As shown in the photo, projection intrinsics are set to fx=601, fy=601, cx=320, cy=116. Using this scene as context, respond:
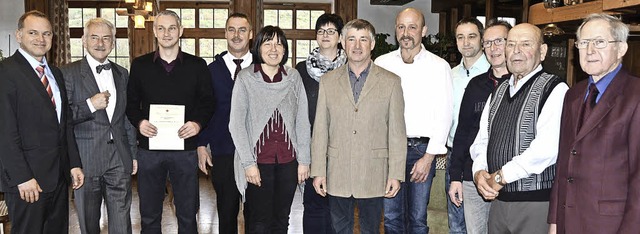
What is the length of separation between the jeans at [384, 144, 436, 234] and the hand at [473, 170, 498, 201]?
67cm

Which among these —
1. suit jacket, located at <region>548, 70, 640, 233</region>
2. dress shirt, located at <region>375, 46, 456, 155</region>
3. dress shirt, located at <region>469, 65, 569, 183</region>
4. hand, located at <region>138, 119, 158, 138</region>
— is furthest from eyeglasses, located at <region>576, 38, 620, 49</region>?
hand, located at <region>138, 119, 158, 138</region>

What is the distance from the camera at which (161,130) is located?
12.2ft

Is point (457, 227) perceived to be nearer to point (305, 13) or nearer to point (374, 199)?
point (374, 199)

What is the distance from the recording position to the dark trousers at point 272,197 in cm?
357

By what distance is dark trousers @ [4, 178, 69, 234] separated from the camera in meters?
3.28

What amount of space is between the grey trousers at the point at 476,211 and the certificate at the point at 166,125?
5.80 feet

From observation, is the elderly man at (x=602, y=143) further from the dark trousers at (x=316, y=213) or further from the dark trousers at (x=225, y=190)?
the dark trousers at (x=225, y=190)

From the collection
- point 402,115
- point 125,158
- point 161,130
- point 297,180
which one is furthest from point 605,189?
point 125,158

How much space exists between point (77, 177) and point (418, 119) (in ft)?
6.75

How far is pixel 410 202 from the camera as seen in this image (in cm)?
371

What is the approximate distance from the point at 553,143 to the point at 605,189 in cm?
38

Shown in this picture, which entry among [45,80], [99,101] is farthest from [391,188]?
[45,80]

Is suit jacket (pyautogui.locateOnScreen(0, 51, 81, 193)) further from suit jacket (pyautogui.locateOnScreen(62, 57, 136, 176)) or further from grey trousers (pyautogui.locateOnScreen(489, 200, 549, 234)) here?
grey trousers (pyautogui.locateOnScreen(489, 200, 549, 234))

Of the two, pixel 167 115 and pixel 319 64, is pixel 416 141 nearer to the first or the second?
pixel 319 64
